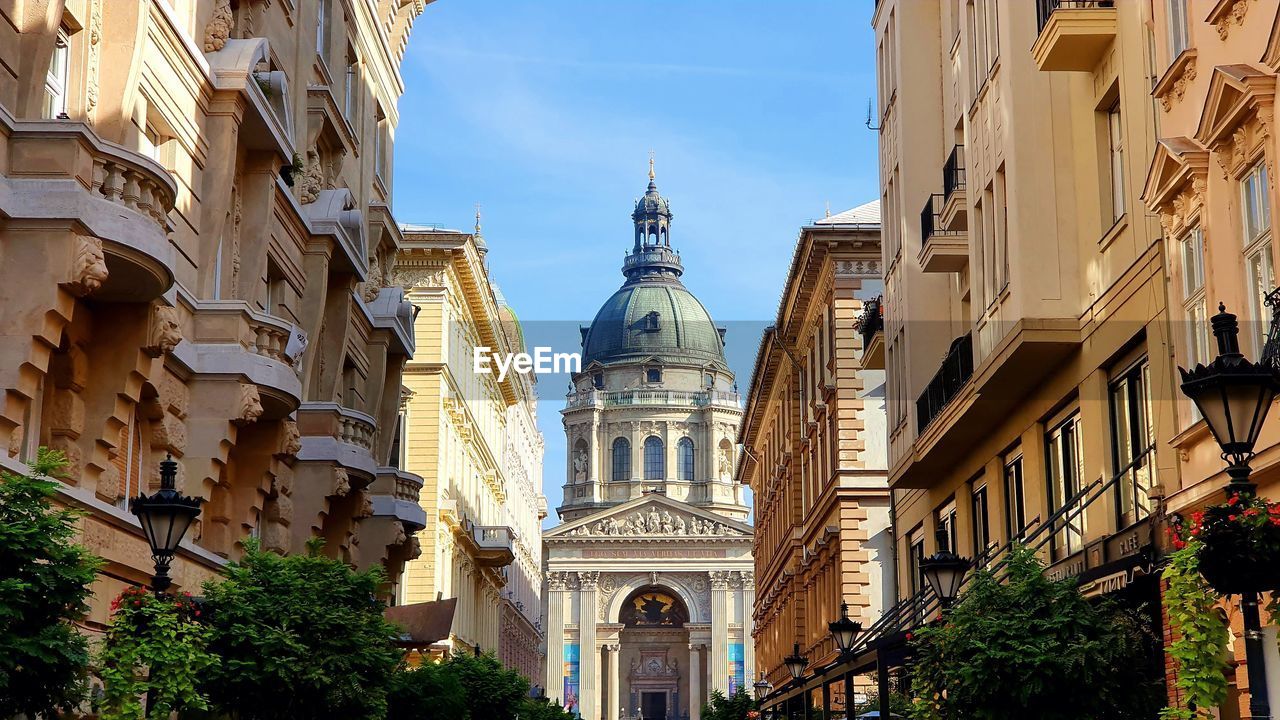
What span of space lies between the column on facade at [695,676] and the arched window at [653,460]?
1887 cm

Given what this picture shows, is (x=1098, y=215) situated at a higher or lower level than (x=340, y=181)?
lower

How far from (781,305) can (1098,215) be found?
3803 cm

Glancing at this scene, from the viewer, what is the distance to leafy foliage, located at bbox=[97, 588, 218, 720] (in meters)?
13.3

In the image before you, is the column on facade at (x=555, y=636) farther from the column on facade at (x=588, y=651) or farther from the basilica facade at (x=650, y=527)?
the column on facade at (x=588, y=651)

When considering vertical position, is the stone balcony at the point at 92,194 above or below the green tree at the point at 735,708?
above

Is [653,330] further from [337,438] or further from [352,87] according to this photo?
[337,438]

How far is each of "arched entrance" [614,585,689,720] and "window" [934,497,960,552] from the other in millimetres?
113039

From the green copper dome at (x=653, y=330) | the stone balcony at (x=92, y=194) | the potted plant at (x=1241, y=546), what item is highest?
the green copper dome at (x=653, y=330)

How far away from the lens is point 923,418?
3080cm

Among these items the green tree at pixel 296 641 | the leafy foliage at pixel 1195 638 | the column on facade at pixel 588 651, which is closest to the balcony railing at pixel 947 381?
the green tree at pixel 296 641

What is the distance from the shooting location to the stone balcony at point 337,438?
91.0 ft

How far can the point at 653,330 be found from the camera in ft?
541

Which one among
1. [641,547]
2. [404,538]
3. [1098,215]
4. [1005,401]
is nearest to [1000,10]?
[1098,215]

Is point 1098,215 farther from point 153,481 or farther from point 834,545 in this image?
point 834,545
